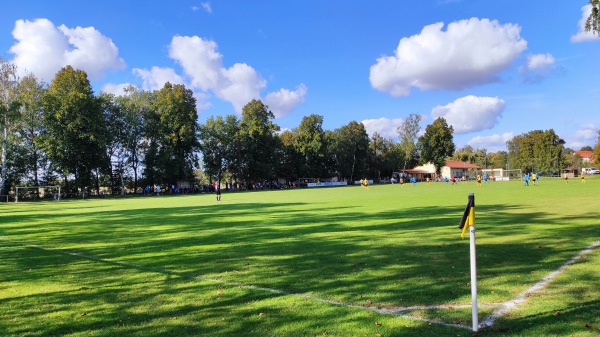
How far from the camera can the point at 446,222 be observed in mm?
15398

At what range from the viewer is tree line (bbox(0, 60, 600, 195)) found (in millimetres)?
58125

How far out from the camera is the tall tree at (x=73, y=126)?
58.3m

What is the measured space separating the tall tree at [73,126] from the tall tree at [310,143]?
154 ft

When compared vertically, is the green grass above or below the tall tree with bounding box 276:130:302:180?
below

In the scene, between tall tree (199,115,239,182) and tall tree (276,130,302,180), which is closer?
tall tree (199,115,239,182)

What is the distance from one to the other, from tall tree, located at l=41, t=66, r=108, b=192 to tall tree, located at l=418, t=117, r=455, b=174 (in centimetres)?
8437

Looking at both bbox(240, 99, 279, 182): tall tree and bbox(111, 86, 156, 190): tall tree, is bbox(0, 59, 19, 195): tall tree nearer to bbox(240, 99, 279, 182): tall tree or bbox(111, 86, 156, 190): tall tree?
bbox(111, 86, 156, 190): tall tree

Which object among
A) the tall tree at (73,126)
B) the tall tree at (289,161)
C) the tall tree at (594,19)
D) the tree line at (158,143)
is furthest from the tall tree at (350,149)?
the tall tree at (594,19)

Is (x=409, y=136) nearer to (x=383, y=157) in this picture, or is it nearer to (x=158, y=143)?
(x=383, y=157)

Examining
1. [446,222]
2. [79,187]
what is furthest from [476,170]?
[446,222]

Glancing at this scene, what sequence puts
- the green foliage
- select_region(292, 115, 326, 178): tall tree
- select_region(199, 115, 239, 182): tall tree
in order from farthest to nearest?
the green foliage → select_region(292, 115, 326, 178): tall tree → select_region(199, 115, 239, 182): tall tree

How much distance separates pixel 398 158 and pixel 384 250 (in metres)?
112

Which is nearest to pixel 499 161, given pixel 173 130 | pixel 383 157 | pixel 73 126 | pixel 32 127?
pixel 383 157

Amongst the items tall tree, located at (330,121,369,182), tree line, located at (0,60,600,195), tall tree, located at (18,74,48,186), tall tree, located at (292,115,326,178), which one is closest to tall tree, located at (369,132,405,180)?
tree line, located at (0,60,600,195)
